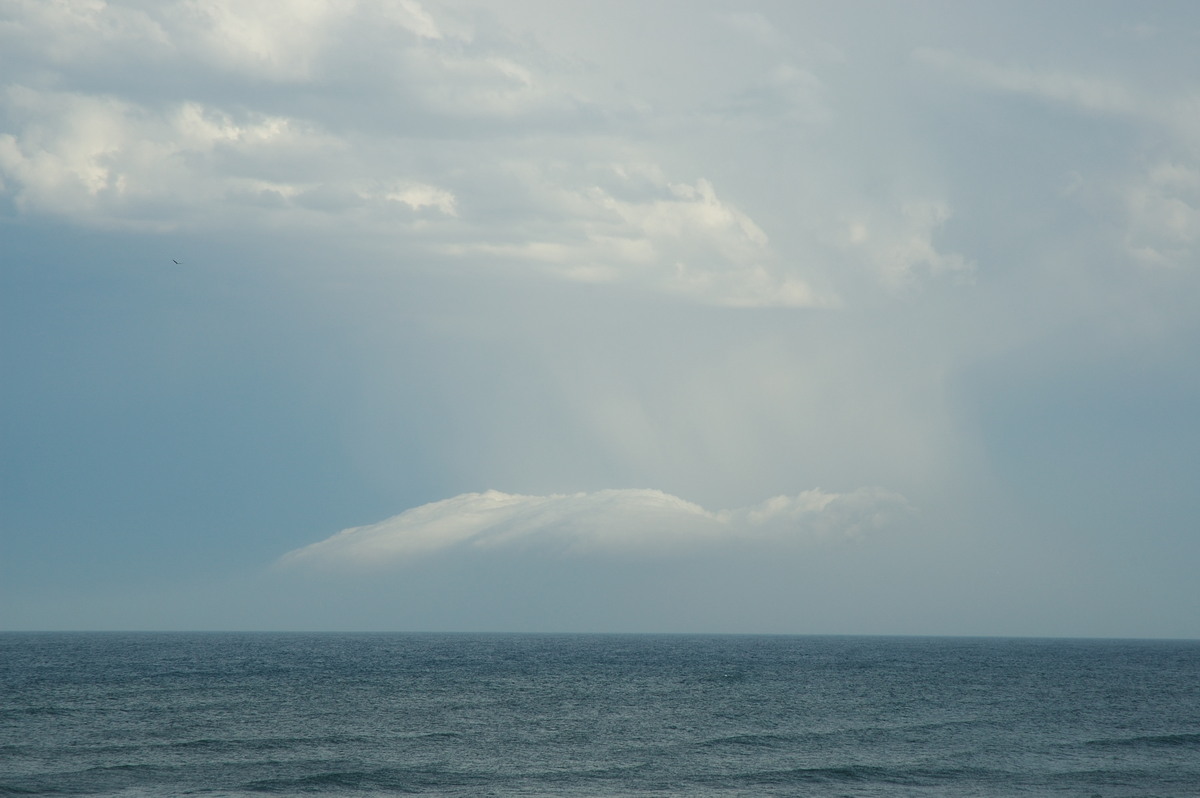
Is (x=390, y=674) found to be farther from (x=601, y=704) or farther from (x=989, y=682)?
(x=989, y=682)

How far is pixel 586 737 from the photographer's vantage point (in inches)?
2299

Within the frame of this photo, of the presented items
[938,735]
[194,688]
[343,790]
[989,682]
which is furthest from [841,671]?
[343,790]

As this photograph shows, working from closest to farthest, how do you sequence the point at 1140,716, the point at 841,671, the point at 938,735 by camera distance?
1. the point at 938,735
2. the point at 1140,716
3. the point at 841,671

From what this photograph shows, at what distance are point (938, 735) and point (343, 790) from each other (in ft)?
117

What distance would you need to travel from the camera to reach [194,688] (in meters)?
85.9

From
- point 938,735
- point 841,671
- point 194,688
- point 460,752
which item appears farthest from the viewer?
point 841,671

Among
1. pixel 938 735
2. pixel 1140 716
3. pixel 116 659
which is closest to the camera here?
pixel 938 735

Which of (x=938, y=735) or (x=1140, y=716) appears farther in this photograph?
(x=1140, y=716)

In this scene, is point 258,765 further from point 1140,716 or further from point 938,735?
point 1140,716

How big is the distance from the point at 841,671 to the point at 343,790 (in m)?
91.0

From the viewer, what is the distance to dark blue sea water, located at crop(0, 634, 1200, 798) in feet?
147

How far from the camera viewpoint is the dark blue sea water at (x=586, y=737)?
44.9 meters

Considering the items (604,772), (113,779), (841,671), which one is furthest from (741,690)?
(113,779)

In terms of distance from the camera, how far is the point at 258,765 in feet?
157
